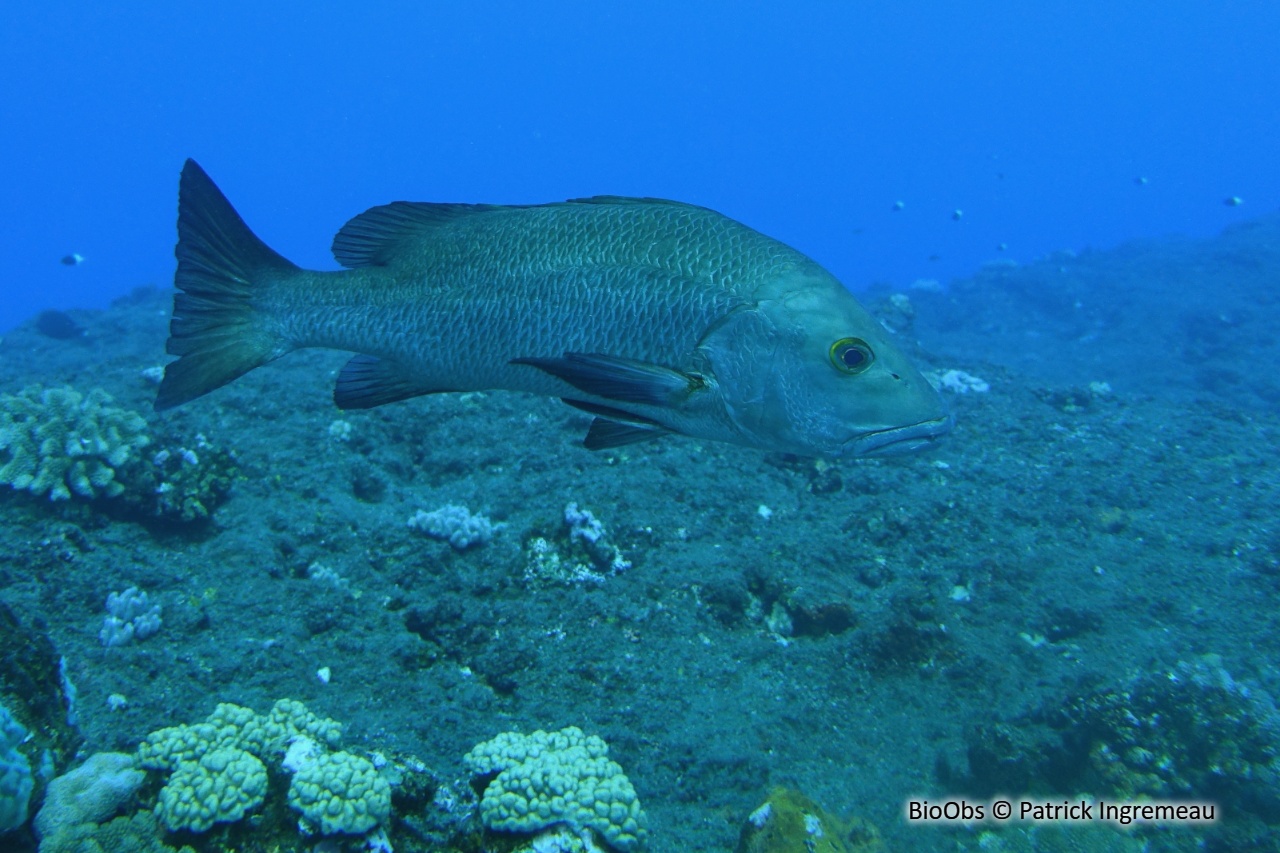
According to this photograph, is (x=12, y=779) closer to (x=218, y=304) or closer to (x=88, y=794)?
(x=88, y=794)

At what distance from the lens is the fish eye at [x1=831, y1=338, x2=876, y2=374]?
2.90m

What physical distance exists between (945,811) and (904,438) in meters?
3.18

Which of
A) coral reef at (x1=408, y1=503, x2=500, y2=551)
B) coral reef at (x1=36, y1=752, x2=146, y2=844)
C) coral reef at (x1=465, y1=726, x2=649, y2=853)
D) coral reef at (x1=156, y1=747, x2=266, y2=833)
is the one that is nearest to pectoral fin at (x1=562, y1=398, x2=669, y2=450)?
coral reef at (x1=465, y1=726, x2=649, y2=853)

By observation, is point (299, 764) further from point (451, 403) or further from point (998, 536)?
point (998, 536)

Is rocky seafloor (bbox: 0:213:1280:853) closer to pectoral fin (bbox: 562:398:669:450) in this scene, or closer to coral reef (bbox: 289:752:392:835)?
coral reef (bbox: 289:752:392:835)

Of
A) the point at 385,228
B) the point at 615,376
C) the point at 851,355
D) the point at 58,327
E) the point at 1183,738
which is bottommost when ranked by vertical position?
the point at 1183,738

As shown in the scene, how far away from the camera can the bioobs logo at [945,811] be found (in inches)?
178

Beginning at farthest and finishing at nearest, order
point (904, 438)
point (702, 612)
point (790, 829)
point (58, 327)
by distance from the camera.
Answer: point (58, 327) → point (702, 612) → point (790, 829) → point (904, 438)

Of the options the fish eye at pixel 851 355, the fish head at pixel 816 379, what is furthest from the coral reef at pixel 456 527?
the fish eye at pixel 851 355

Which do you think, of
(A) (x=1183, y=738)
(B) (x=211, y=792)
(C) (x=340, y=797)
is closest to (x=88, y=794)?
(B) (x=211, y=792)

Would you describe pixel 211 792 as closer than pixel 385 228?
Yes

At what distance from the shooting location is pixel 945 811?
15.0 ft

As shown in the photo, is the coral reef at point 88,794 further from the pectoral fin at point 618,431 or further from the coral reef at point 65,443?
the coral reef at point 65,443

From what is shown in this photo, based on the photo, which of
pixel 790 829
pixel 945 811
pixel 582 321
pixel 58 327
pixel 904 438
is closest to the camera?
pixel 904 438
